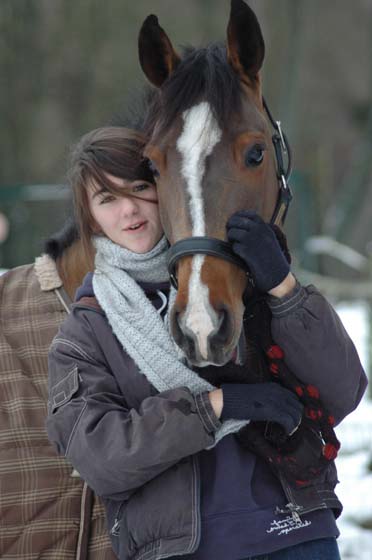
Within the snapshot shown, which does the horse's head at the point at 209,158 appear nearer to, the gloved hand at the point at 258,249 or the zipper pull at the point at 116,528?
the gloved hand at the point at 258,249

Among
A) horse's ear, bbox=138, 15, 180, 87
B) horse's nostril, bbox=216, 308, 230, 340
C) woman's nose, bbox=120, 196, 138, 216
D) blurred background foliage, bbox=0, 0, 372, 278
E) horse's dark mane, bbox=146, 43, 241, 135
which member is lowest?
blurred background foliage, bbox=0, 0, 372, 278

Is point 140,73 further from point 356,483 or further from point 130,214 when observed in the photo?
point 130,214

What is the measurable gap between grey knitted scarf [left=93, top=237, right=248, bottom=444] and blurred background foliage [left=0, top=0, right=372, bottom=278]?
6265mm

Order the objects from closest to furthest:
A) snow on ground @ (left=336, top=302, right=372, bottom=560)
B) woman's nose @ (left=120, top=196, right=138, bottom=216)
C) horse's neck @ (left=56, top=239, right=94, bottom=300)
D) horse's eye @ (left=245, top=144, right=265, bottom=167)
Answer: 1. horse's eye @ (left=245, top=144, right=265, bottom=167)
2. woman's nose @ (left=120, top=196, right=138, bottom=216)
3. horse's neck @ (left=56, top=239, right=94, bottom=300)
4. snow on ground @ (left=336, top=302, right=372, bottom=560)

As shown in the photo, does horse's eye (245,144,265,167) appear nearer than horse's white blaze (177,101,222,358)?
No

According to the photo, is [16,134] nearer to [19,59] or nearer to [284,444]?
[19,59]

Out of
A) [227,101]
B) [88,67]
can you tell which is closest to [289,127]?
[88,67]

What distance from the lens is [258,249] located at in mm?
1810

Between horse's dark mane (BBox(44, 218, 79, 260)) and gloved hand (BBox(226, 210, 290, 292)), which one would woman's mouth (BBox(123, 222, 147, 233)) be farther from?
horse's dark mane (BBox(44, 218, 79, 260))

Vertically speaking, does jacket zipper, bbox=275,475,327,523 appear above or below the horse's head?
below

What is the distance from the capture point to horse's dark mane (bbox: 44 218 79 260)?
8.63 ft

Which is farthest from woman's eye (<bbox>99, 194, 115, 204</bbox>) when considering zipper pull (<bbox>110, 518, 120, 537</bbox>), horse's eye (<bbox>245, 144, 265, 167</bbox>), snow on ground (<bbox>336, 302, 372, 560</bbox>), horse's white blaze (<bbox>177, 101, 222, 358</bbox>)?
snow on ground (<bbox>336, 302, 372, 560</bbox>)

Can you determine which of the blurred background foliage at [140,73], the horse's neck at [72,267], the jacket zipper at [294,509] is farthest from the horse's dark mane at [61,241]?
the blurred background foliage at [140,73]

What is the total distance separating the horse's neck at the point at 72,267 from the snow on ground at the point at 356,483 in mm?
2165
